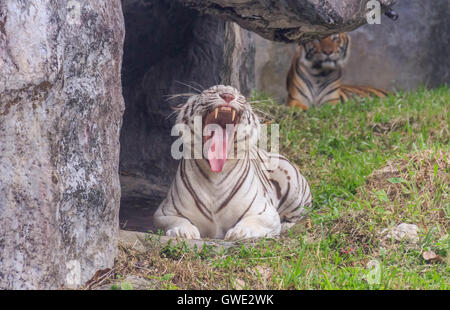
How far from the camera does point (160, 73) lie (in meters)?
5.58

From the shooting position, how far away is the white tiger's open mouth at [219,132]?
13.1ft

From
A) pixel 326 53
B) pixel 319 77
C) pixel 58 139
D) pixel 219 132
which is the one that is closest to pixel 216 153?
pixel 219 132

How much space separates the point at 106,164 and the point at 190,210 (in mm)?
1105

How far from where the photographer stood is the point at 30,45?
8.96 ft

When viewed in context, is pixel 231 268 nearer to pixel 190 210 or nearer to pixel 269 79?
pixel 190 210

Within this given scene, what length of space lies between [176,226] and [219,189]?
0.39 meters

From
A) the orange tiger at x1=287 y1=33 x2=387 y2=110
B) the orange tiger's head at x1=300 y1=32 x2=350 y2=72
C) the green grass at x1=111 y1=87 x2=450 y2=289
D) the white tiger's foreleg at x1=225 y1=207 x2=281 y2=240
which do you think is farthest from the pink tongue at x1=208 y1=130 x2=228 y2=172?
the orange tiger's head at x1=300 y1=32 x2=350 y2=72

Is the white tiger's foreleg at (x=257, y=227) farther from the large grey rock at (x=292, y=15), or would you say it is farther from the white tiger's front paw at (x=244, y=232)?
the large grey rock at (x=292, y=15)

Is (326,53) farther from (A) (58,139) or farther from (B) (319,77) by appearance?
(A) (58,139)

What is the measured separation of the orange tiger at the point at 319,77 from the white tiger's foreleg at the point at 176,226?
393 centimetres

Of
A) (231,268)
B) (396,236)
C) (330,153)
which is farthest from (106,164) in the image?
(330,153)

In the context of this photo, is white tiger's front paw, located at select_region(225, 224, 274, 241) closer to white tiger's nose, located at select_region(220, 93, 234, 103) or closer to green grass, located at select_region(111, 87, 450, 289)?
green grass, located at select_region(111, 87, 450, 289)

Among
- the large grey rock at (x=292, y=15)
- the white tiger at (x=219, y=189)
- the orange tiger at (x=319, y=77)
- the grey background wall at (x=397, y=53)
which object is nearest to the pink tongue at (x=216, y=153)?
the white tiger at (x=219, y=189)

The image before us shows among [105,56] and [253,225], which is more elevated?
[105,56]
